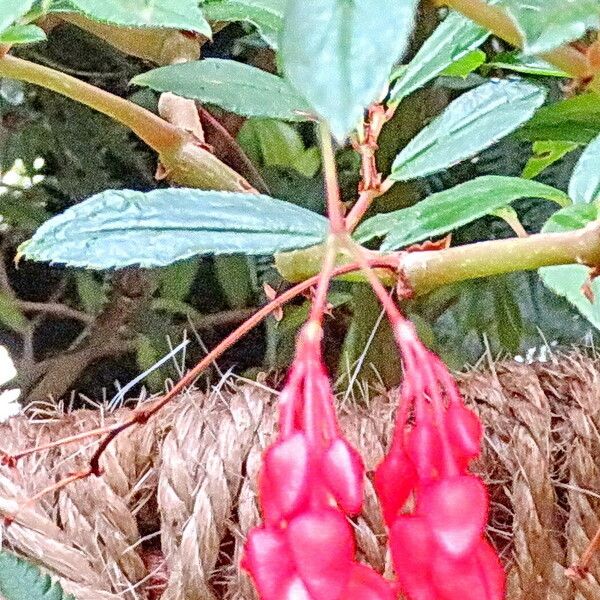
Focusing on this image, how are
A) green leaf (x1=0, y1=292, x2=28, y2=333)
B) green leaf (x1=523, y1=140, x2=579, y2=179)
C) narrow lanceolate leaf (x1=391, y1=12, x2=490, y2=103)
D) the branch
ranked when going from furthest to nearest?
green leaf (x1=0, y1=292, x2=28, y2=333)
green leaf (x1=523, y1=140, x2=579, y2=179)
narrow lanceolate leaf (x1=391, y1=12, x2=490, y2=103)
the branch

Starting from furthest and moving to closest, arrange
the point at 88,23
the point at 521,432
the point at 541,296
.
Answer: the point at 541,296
the point at 88,23
the point at 521,432

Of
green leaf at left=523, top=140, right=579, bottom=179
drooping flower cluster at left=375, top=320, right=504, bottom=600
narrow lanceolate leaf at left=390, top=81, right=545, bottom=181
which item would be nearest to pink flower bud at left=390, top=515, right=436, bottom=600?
drooping flower cluster at left=375, top=320, right=504, bottom=600

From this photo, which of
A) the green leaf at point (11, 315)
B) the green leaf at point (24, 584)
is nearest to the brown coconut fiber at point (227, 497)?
the green leaf at point (24, 584)

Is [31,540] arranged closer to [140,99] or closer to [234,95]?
[234,95]

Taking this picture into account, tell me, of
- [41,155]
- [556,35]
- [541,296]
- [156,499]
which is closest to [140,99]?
[41,155]

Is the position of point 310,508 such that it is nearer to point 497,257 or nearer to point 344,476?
point 344,476

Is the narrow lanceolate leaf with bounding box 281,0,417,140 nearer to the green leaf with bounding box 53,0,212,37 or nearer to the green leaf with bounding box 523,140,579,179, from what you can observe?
the green leaf with bounding box 53,0,212,37

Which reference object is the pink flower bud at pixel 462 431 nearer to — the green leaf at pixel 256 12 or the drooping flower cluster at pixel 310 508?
the drooping flower cluster at pixel 310 508
